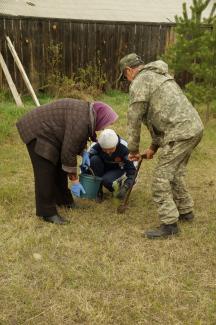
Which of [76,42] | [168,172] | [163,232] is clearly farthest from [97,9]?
[163,232]

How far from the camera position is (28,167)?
671cm

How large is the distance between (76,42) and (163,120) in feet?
25.6

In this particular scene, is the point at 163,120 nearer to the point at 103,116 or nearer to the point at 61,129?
the point at 103,116

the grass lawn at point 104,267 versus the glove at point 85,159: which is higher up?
the glove at point 85,159

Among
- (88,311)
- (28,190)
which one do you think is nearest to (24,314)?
(88,311)

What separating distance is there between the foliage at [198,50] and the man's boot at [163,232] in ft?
16.8

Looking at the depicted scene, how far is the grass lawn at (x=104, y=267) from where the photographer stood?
3.33 meters

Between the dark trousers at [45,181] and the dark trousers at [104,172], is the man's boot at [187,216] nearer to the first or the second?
the dark trousers at [104,172]

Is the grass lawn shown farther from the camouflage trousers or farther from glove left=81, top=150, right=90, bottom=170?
glove left=81, top=150, right=90, bottom=170

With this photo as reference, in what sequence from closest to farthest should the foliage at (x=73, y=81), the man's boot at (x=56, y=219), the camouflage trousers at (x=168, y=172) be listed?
the camouflage trousers at (x=168, y=172) < the man's boot at (x=56, y=219) < the foliage at (x=73, y=81)

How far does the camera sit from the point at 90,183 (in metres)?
5.16

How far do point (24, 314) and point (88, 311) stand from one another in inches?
18.6

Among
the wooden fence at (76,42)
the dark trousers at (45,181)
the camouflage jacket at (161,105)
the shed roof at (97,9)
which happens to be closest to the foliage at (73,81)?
the wooden fence at (76,42)

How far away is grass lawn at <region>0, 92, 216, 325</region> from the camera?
3.33m
